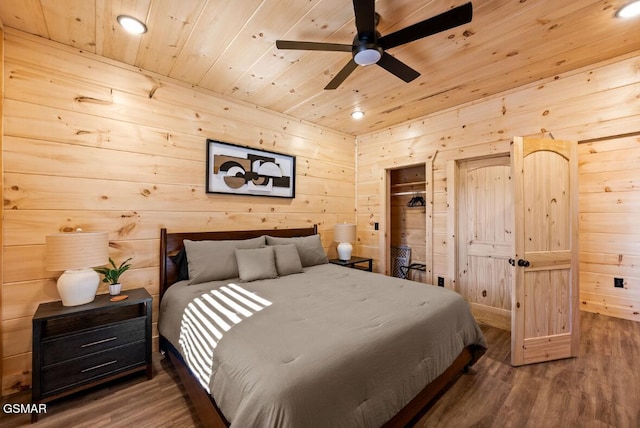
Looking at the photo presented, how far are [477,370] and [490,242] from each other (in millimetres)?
1559

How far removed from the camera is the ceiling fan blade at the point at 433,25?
58.2 inches

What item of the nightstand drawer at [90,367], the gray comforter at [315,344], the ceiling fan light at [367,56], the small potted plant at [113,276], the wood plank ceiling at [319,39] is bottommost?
the nightstand drawer at [90,367]

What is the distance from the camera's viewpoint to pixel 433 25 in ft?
5.23

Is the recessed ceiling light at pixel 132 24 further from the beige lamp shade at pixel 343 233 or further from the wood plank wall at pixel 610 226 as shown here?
the wood plank wall at pixel 610 226

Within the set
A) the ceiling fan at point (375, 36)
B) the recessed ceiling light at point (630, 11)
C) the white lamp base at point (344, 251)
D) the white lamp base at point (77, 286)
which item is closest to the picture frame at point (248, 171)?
the white lamp base at point (344, 251)

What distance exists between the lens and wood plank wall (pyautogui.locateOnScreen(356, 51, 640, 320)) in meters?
2.46

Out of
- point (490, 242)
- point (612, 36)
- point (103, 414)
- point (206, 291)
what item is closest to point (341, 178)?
point (490, 242)

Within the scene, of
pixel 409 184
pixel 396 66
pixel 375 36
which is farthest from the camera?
pixel 409 184

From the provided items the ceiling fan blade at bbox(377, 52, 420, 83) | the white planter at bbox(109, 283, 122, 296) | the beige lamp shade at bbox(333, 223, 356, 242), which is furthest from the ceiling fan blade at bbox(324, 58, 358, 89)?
the white planter at bbox(109, 283, 122, 296)

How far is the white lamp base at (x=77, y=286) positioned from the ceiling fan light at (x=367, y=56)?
2557 mm

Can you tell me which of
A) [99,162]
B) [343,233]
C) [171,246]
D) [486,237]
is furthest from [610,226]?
[99,162]

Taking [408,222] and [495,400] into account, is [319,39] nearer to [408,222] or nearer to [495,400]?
[495,400]

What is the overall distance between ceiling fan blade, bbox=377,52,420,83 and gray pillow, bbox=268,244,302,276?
1985 mm

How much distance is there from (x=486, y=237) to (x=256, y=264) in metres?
2.77
